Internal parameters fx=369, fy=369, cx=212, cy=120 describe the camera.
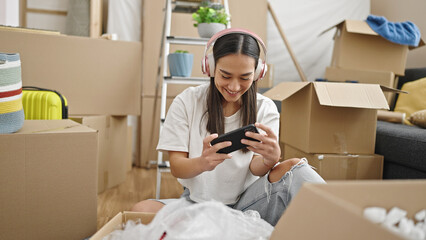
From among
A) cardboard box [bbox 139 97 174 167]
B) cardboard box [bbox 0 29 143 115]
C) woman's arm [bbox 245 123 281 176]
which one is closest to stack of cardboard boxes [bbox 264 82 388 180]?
woman's arm [bbox 245 123 281 176]

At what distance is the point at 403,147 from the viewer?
1524 mm

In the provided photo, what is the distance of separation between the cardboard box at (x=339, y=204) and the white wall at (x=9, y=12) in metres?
2.31

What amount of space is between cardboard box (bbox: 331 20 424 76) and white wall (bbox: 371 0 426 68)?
8.6 inches

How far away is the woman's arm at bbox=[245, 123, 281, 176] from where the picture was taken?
93 centimetres

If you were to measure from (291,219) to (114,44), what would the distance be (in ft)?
5.51

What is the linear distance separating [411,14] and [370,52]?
1.88 feet

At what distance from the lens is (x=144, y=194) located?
1.90 metres

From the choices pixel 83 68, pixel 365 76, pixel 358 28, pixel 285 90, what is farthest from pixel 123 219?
pixel 358 28

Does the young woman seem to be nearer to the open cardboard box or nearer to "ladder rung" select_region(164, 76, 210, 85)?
the open cardboard box

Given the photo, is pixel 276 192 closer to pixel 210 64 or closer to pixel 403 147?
pixel 210 64

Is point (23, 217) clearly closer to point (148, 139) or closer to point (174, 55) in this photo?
point (174, 55)

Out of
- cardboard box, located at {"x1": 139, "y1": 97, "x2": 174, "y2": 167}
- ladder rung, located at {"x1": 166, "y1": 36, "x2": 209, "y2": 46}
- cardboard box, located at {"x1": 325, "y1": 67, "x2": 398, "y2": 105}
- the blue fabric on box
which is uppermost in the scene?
the blue fabric on box

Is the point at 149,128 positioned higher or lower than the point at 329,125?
lower

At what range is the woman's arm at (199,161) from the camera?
3.04ft
